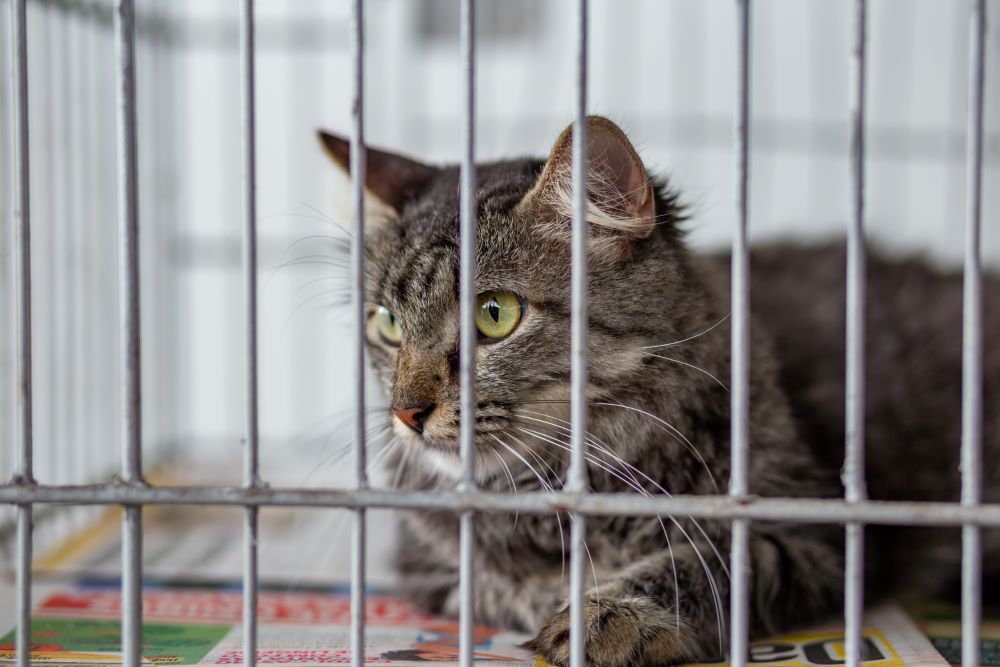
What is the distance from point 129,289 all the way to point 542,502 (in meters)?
0.42

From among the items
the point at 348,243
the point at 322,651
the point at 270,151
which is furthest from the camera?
the point at 270,151

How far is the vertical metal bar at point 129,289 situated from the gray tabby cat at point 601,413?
0.30m

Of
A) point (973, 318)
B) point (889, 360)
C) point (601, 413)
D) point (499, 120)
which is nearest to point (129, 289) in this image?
point (601, 413)

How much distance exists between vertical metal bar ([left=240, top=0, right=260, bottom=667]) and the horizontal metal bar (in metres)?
0.04

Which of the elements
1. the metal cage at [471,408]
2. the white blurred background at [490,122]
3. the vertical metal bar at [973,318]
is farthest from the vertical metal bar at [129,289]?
the white blurred background at [490,122]

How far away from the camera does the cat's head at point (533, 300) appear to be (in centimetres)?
101

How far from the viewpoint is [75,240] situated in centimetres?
165

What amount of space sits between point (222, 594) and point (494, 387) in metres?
0.57

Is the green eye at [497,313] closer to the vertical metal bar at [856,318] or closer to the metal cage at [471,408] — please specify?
the metal cage at [471,408]

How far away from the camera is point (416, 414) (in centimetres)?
100

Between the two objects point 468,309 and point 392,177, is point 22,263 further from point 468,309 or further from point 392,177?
point 392,177

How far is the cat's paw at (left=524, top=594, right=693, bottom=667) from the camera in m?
0.92

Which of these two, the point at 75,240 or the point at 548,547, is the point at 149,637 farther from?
the point at 75,240

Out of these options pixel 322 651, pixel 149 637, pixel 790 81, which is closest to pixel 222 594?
pixel 149 637
